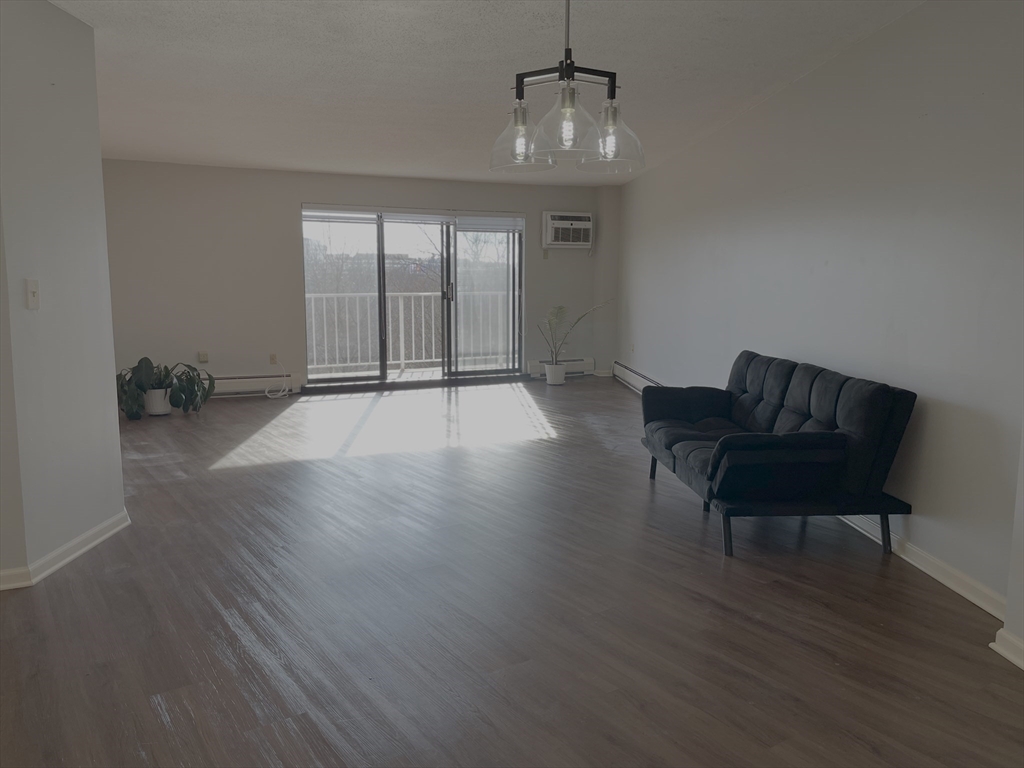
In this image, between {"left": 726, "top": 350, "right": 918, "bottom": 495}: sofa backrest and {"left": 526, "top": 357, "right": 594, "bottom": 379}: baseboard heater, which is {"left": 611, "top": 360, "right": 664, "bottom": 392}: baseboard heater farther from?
{"left": 726, "top": 350, "right": 918, "bottom": 495}: sofa backrest

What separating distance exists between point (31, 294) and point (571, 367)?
6.50 meters

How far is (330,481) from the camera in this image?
4500mm

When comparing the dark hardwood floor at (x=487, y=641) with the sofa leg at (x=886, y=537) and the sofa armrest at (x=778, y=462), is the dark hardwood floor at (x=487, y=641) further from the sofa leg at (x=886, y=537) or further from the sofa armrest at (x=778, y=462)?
the sofa armrest at (x=778, y=462)

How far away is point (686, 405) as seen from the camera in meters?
4.42

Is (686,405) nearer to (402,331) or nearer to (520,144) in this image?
(520,144)

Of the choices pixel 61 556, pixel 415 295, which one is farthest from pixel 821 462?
pixel 415 295

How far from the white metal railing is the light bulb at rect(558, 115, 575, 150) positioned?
5942 millimetres

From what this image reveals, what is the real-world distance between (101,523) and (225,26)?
2494 mm

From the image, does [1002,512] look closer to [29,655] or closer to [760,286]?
[760,286]

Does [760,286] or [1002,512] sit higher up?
[760,286]

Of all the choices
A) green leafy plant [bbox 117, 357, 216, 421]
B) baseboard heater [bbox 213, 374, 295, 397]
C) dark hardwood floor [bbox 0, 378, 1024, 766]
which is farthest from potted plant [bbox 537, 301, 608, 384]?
dark hardwood floor [bbox 0, 378, 1024, 766]

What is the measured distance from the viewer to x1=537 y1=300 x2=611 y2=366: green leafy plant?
854 centimetres

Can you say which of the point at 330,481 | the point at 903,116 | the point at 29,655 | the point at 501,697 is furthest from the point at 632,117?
the point at 29,655

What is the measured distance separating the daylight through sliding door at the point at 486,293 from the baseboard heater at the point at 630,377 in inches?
49.2
